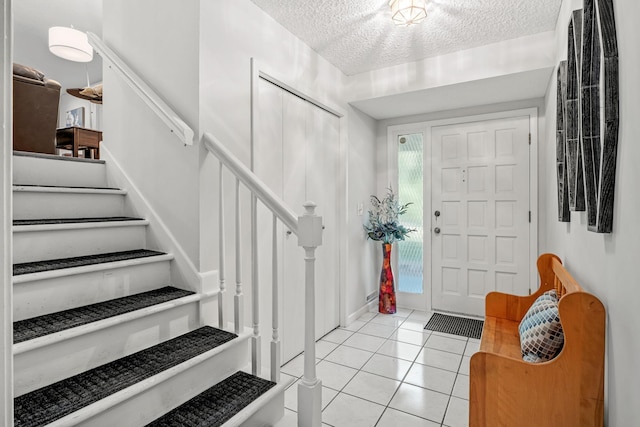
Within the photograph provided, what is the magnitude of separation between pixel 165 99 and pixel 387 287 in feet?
9.50

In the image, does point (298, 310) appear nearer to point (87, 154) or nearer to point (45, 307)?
point (45, 307)

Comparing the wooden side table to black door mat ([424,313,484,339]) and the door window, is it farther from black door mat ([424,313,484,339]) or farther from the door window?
black door mat ([424,313,484,339])

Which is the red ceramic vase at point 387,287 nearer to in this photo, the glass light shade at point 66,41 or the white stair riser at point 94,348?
the white stair riser at point 94,348

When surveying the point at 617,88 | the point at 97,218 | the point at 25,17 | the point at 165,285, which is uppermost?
the point at 25,17

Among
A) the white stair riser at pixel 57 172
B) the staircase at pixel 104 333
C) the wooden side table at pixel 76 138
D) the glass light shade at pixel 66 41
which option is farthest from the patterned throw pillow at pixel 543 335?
the wooden side table at pixel 76 138

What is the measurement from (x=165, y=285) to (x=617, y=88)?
2238mm

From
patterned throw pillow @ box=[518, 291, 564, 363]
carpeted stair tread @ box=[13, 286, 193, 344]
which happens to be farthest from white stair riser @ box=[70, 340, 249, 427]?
patterned throw pillow @ box=[518, 291, 564, 363]

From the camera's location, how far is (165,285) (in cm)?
200

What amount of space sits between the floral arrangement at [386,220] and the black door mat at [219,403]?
8.00 ft

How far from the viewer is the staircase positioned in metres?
1.25

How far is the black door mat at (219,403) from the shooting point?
1.35m

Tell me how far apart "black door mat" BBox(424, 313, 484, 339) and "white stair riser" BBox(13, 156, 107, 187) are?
3.18 metres

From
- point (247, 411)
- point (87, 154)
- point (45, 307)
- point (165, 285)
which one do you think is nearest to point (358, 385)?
point (247, 411)

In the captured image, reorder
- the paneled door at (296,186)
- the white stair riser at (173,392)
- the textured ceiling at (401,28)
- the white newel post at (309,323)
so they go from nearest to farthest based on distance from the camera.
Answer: the white stair riser at (173,392) < the white newel post at (309,323) < the textured ceiling at (401,28) < the paneled door at (296,186)
